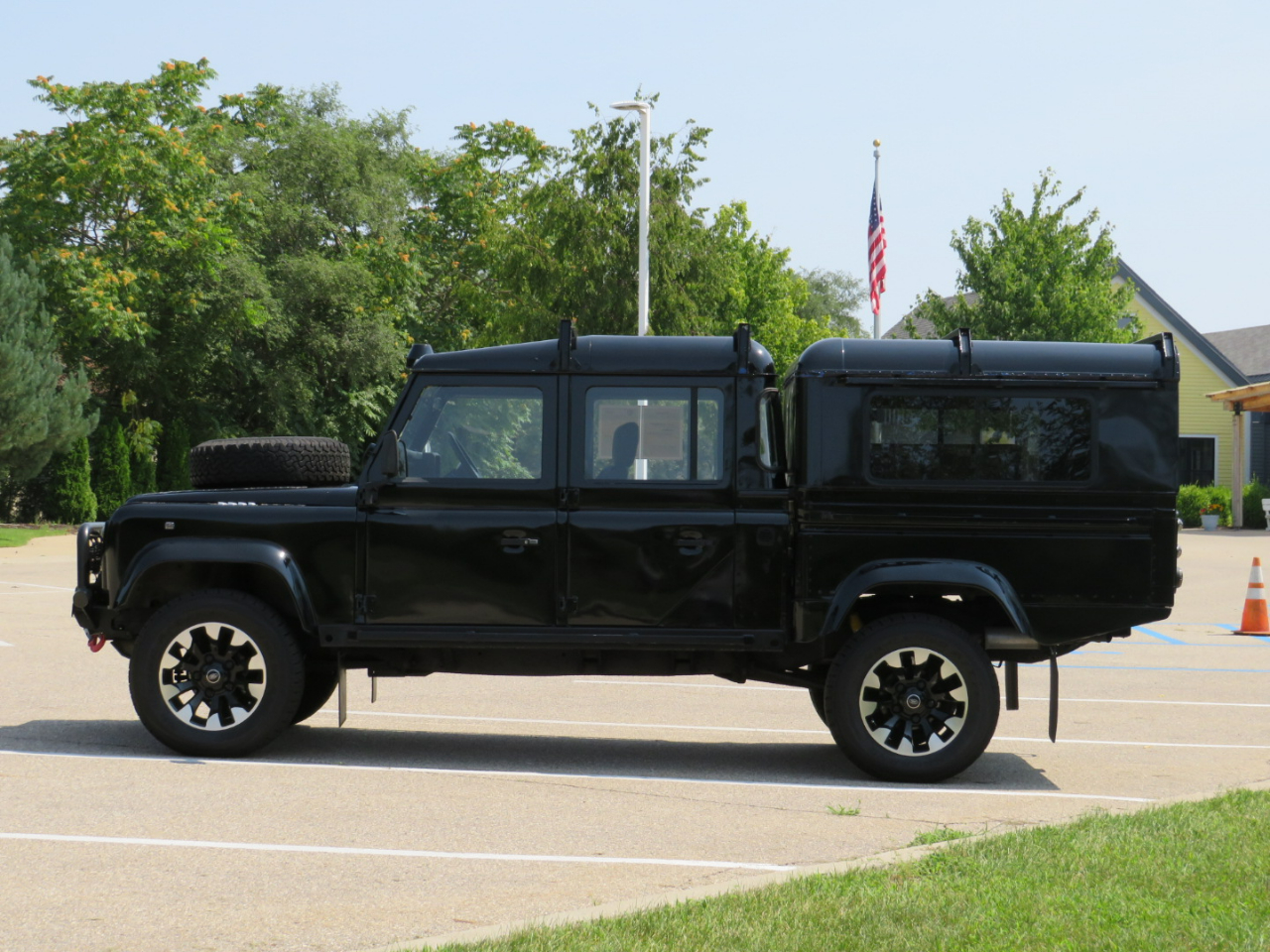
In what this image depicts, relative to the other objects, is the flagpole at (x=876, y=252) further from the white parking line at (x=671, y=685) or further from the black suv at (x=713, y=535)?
the black suv at (x=713, y=535)

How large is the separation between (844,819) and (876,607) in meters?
1.53

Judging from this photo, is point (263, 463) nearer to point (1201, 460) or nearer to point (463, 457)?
point (463, 457)

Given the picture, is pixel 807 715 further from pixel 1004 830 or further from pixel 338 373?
pixel 338 373

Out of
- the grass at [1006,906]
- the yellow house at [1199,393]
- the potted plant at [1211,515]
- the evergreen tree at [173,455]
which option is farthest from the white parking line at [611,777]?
the yellow house at [1199,393]

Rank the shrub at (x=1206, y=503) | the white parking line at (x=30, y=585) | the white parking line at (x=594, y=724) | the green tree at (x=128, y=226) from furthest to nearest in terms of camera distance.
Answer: the shrub at (x=1206, y=503) < the green tree at (x=128, y=226) < the white parking line at (x=30, y=585) < the white parking line at (x=594, y=724)

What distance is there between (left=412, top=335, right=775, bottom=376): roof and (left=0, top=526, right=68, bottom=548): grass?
2362 cm

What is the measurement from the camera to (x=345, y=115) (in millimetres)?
50938

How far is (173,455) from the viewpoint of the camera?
125ft

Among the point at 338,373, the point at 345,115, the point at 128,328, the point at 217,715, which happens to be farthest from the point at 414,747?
the point at 345,115

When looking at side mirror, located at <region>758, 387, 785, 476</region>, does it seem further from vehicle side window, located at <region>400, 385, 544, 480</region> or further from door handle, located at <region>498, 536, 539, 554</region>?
door handle, located at <region>498, 536, 539, 554</region>

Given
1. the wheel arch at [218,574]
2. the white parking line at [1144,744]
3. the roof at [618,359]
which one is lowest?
the white parking line at [1144,744]

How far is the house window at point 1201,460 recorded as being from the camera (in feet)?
157

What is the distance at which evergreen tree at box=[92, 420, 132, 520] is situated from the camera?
35938mm

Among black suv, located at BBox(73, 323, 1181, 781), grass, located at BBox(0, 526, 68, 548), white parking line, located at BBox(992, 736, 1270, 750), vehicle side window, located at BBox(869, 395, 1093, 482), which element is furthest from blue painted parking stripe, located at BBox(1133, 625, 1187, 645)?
grass, located at BBox(0, 526, 68, 548)
